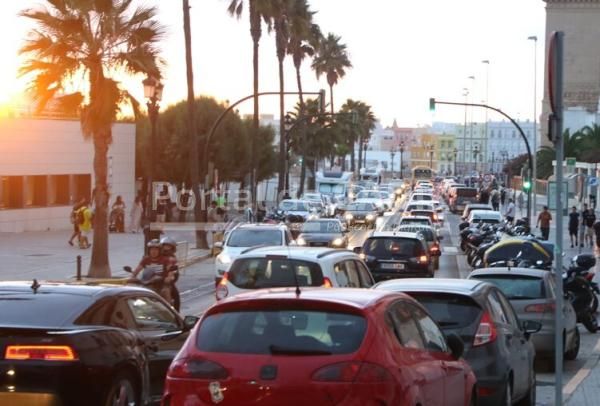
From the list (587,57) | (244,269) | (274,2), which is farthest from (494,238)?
(587,57)

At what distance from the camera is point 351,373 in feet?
24.3

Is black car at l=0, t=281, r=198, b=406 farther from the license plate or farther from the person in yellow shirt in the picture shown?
the person in yellow shirt

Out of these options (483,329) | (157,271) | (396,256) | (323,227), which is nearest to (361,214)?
(323,227)

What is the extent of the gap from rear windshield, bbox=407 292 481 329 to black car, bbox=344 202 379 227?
48.2 metres

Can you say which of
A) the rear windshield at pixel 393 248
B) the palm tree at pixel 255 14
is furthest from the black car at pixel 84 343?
the palm tree at pixel 255 14

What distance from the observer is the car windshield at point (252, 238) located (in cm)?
2883

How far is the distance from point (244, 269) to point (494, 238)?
65.7 feet

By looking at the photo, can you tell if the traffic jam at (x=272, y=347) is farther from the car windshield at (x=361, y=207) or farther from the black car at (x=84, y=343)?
the car windshield at (x=361, y=207)

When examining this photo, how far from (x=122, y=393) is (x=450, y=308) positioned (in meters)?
3.39

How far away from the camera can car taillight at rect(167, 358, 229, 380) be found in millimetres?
7648

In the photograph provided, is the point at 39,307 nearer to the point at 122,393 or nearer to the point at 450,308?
the point at 122,393

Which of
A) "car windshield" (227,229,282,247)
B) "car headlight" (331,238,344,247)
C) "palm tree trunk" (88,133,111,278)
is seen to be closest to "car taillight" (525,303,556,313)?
"car windshield" (227,229,282,247)

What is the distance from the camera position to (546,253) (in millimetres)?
27000

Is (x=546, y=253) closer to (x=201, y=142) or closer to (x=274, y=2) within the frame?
(x=274, y=2)
